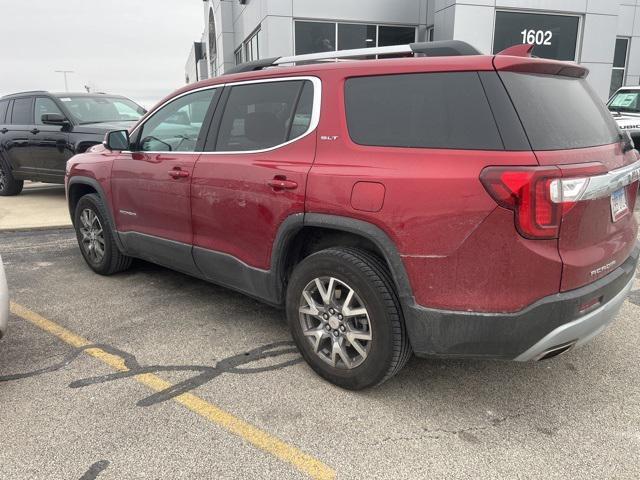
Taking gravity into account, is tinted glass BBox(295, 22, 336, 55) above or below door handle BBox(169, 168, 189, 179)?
above

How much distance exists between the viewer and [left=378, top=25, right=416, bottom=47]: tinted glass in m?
14.7

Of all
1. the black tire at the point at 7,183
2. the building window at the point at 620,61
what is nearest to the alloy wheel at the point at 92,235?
the black tire at the point at 7,183

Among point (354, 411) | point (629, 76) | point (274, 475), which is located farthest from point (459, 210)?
point (629, 76)

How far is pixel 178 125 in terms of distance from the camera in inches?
162

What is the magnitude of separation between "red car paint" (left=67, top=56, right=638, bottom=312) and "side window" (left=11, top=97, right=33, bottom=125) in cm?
748

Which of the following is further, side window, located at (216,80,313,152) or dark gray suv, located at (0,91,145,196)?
dark gray suv, located at (0,91,145,196)

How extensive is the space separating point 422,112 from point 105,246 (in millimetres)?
3450

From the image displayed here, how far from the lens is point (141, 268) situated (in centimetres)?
533

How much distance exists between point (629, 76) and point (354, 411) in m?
19.8

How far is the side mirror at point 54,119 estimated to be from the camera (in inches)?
326

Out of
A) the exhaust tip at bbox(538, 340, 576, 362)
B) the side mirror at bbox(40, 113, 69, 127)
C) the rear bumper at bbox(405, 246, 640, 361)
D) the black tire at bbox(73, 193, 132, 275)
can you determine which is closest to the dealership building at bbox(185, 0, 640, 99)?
the side mirror at bbox(40, 113, 69, 127)

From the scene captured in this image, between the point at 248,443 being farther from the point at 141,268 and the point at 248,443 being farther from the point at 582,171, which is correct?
the point at 141,268

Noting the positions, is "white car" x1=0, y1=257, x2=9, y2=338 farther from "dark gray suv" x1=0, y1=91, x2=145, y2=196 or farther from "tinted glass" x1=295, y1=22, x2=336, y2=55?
"tinted glass" x1=295, y1=22, x2=336, y2=55

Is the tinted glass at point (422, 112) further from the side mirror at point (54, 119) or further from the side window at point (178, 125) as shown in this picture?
the side mirror at point (54, 119)
